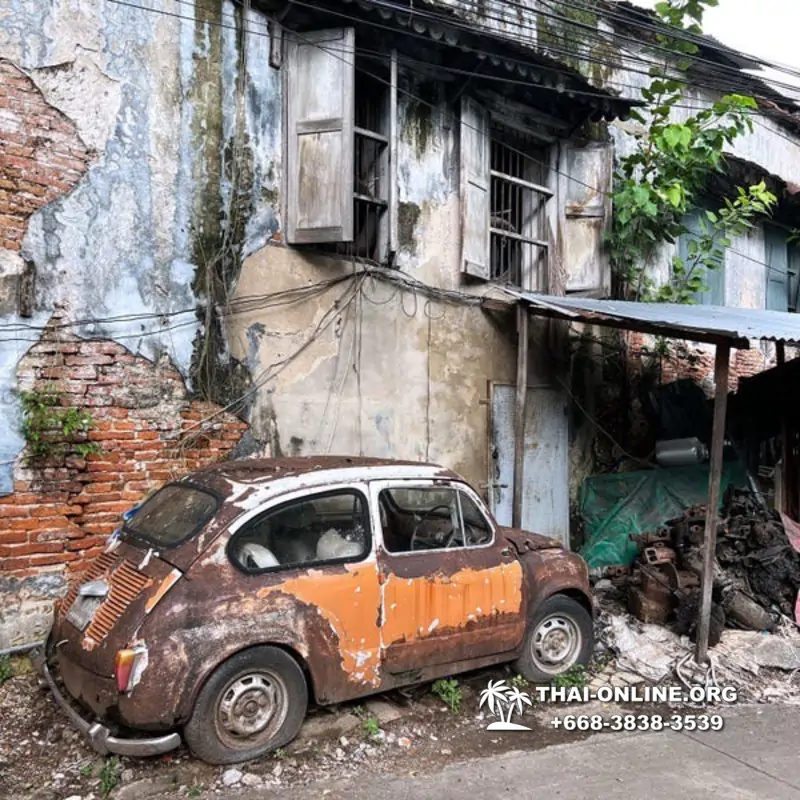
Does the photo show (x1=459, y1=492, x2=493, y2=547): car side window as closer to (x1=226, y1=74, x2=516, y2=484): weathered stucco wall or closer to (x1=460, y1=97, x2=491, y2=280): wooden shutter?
(x1=226, y1=74, x2=516, y2=484): weathered stucco wall

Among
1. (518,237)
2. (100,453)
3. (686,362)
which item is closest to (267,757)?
(100,453)

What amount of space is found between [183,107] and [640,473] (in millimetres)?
6418

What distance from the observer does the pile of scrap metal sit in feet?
20.9

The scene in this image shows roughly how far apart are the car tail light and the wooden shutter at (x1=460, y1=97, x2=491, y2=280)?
5.40 metres

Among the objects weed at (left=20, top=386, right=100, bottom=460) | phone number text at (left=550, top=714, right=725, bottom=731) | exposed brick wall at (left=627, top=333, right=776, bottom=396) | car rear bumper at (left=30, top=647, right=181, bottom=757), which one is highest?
exposed brick wall at (left=627, top=333, right=776, bottom=396)

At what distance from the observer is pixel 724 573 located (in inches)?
269

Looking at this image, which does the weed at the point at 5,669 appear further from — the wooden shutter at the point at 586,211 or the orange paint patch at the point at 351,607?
the wooden shutter at the point at 586,211

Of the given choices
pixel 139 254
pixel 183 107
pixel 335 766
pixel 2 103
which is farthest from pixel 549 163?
pixel 335 766

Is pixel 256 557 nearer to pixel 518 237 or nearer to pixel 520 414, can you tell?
pixel 520 414

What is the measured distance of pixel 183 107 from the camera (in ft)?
19.3

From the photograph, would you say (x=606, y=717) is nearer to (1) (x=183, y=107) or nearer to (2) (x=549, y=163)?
(1) (x=183, y=107)

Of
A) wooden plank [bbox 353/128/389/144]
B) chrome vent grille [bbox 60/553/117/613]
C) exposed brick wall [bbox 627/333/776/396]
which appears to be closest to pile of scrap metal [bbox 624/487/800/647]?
exposed brick wall [bbox 627/333/776/396]

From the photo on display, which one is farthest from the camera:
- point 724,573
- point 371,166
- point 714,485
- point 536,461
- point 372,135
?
point 536,461

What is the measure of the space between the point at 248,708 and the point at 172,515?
1203 millimetres
